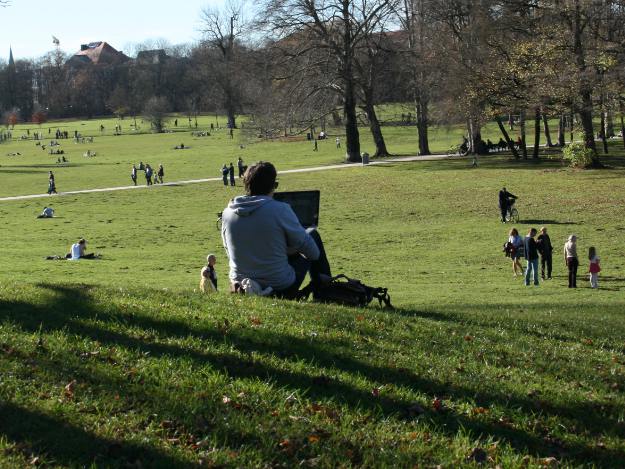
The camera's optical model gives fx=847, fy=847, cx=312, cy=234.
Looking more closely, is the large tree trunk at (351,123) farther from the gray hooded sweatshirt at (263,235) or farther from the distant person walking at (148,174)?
the gray hooded sweatshirt at (263,235)

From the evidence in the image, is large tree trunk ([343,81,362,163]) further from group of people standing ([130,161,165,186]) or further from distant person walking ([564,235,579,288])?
distant person walking ([564,235,579,288])

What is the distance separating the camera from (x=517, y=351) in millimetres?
7457

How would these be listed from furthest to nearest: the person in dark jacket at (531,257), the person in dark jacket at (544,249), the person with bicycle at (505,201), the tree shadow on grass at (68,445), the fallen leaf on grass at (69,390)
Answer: the person with bicycle at (505,201) → the person in dark jacket at (544,249) → the person in dark jacket at (531,257) → the fallen leaf on grass at (69,390) → the tree shadow on grass at (68,445)

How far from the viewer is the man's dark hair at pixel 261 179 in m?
8.08

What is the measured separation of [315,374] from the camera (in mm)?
5789

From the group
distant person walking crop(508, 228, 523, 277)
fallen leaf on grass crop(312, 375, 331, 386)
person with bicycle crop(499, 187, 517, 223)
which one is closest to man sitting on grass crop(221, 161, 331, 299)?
fallen leaf on grass crop(312, 375, 331, 386)

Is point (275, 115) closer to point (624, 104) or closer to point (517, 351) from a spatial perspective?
point (624, 104)

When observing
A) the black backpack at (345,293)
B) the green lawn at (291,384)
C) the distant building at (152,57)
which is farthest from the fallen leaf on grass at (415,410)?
the distant building at (152,57)

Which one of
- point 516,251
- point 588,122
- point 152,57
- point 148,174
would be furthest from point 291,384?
point 152,57

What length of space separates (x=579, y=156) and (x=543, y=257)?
84.7 ft

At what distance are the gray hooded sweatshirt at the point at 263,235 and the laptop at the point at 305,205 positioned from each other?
1.48m

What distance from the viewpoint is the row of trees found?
43500 millimetres

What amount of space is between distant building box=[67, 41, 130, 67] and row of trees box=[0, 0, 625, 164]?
395ft

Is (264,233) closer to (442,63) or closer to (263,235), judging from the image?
(263,235)
